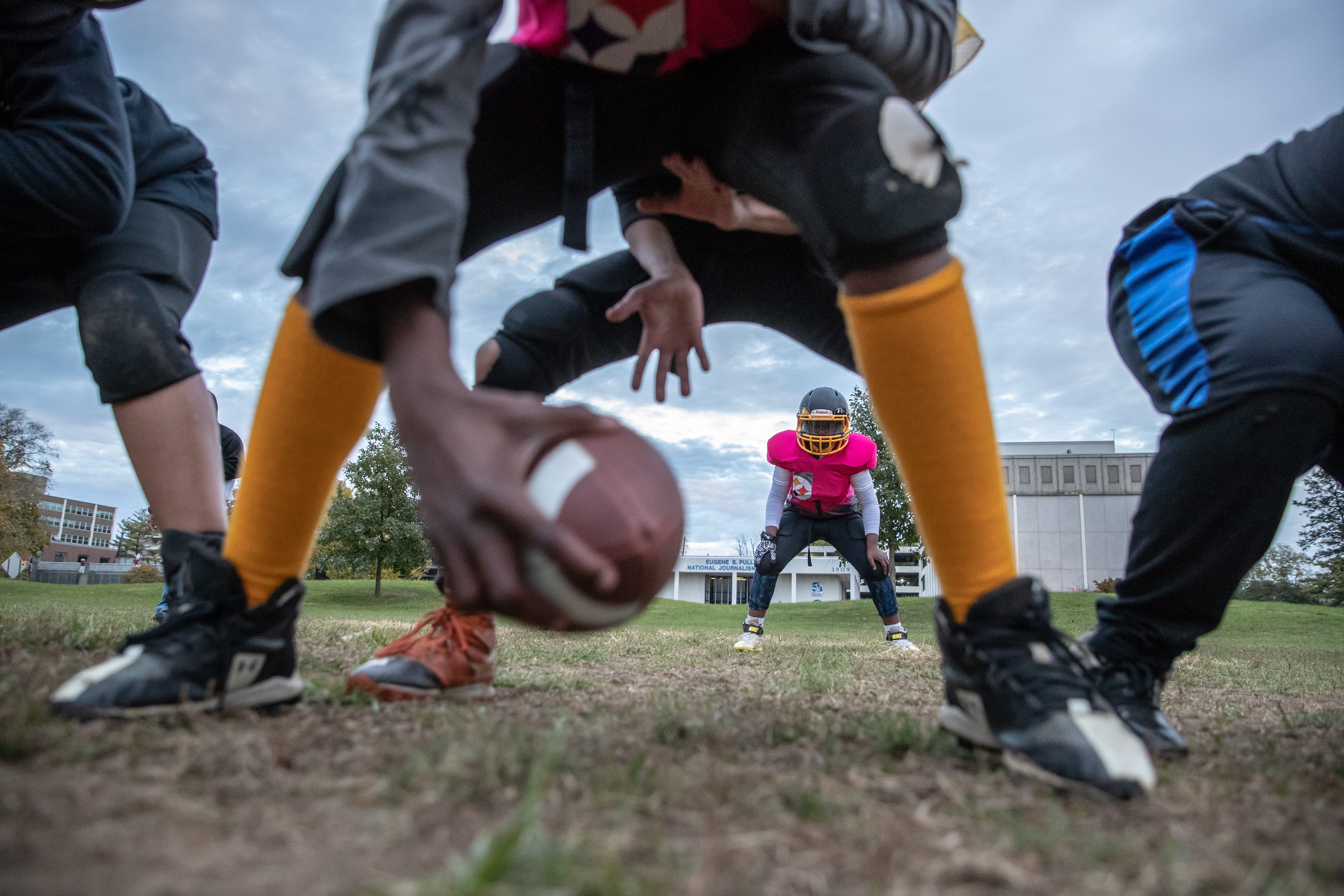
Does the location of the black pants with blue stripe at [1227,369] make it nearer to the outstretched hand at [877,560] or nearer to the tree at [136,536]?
the outstretched hand at [877,560]

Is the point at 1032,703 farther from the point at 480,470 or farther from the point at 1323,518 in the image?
the point at 1323,518

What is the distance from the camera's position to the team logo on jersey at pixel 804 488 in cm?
816

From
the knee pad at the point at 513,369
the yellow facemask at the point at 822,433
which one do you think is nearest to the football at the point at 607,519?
the knee pad at the point at 513,369

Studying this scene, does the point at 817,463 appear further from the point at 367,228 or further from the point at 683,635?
the point at 367,228

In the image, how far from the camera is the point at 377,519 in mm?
23797

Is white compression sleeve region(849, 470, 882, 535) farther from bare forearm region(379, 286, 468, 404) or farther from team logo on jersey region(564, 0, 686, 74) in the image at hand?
bare forearm region(379, 286, 468, 404)

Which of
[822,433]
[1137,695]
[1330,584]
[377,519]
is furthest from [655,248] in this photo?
[1330,584]

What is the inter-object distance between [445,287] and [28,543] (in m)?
37.1

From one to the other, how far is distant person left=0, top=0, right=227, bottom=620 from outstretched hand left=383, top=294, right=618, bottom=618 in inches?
46.9

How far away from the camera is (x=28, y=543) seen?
28.6 m

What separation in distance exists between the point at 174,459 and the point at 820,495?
6.84 metres

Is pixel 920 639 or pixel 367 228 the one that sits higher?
pixel 367 228

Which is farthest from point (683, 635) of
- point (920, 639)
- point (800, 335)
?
point (800, 335)

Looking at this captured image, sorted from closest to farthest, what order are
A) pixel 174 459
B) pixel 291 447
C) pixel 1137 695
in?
1. pixel 291 447
2. pixel 1137 695
3. pixel 174 459
